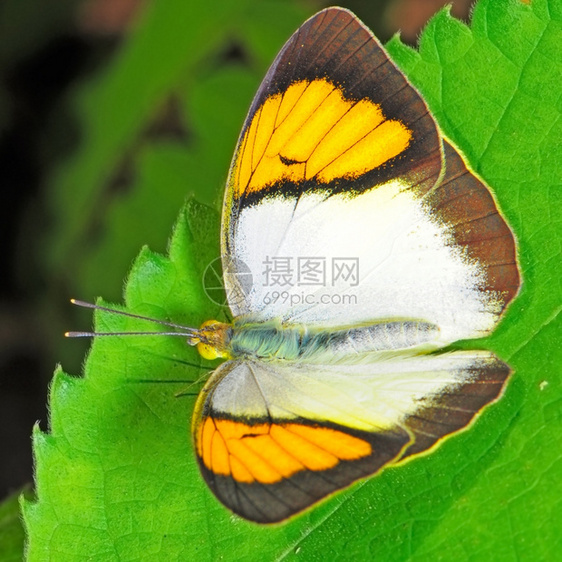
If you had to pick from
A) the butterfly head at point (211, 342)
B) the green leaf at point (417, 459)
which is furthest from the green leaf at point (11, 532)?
the butterfly head at point (211, 342)

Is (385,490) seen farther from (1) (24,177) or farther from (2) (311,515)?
(1) (24,177)

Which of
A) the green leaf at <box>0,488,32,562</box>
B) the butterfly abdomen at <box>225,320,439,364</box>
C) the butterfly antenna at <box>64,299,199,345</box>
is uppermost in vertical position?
the butterfly antenna at <box>64,299,199,345</box>

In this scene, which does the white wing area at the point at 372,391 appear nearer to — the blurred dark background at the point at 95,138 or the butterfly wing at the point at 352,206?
the butterfly wing at the point at 352,206

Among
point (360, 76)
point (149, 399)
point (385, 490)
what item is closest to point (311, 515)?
point (385, 490)

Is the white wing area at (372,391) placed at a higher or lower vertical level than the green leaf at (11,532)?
higher

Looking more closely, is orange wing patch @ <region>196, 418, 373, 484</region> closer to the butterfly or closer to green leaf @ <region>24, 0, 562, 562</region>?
the butterfly

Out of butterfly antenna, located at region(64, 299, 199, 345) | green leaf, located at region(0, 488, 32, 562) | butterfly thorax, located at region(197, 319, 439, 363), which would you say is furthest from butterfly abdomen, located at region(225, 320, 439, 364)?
green leaf, located at region(0, 488, 32, 562)
